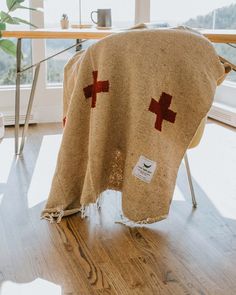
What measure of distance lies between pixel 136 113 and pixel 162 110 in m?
0.08

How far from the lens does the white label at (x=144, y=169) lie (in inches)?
59.7

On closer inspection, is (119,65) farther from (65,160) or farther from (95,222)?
(95,222)

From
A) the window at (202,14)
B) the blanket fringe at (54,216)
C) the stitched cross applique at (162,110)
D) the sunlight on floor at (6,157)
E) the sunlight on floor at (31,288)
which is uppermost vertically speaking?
the window at (202,14)

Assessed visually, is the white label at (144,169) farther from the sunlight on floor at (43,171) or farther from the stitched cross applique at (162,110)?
the sunlight on floor at (43,171)

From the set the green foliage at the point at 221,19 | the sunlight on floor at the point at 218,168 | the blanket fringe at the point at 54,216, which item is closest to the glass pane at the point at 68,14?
the green foliage at the point at 221,19

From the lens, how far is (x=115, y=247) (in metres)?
1.53

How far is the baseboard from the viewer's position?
10.3 ft

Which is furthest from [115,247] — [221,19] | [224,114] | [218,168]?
[221,19]

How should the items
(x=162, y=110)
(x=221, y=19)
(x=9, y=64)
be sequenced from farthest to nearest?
1. (x=221, y=19)
2. (x=9, y=64)
3. (x=162, y=110)

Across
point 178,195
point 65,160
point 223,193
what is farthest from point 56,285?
point 223,193

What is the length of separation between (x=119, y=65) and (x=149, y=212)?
0.50m

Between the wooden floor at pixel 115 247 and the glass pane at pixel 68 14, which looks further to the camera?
the glass pane at pixel 68 14

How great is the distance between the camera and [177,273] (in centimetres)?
138

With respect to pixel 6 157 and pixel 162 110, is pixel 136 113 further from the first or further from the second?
pixel 6 157
